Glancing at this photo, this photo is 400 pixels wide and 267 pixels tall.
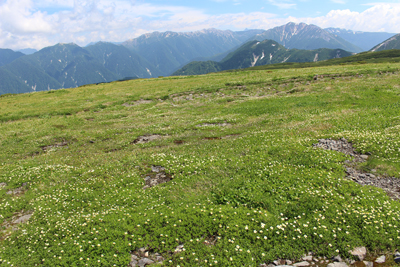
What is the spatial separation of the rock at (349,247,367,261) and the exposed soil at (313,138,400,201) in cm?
456

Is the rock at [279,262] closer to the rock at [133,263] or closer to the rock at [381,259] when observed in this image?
the rock at [381,259]

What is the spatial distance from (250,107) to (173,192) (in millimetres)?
23750

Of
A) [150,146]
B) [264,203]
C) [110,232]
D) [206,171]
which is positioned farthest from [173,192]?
[150,146]

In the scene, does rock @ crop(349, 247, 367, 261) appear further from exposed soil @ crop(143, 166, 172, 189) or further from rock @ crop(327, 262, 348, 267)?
exposed soil @ crop(143, 166, 172, 189)

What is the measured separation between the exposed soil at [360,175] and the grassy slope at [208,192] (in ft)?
1.95

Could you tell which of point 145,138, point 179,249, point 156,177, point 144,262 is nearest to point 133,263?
point 144,262

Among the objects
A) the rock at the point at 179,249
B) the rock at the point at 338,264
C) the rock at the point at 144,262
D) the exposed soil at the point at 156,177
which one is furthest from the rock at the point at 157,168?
the rock at the point at 338,264

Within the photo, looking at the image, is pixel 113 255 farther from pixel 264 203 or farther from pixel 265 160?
pixel 265 160

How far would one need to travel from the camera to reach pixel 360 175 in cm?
1288

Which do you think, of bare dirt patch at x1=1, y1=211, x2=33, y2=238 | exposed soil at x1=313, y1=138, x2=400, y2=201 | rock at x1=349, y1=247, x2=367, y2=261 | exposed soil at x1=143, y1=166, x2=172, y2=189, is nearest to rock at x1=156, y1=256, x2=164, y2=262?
exposed soil at x1=143, y1=166, x2=172, y2=189

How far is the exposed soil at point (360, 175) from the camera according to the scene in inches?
454

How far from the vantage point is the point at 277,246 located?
8.67m

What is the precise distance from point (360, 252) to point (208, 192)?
24.3 ft

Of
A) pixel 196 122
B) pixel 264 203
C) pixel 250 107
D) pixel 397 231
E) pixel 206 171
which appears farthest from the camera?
pixel 250 107
